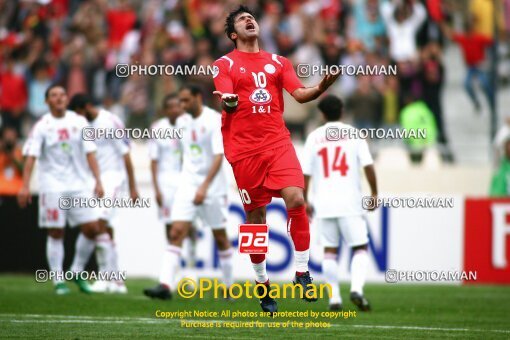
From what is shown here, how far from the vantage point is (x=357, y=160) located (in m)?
14.0

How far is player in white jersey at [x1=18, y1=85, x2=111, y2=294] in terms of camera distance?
1566 centimetres

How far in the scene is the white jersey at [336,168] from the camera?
1391 centimetres

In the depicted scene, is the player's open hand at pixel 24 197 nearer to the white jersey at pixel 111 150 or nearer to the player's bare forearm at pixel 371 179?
the white jersey at pixel 111 150

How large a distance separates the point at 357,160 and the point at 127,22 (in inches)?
452

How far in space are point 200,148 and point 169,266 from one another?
1.68 meters

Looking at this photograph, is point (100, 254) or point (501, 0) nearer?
point (100, 254)

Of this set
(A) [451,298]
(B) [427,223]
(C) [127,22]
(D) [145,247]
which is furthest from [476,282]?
(C) [127,22]

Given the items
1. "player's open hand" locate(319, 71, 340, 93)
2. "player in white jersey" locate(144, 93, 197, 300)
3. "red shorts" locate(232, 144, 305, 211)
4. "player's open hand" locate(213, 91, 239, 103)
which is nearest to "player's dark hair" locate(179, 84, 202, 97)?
"player in white jersey" locate(144, 93, 197, 300)

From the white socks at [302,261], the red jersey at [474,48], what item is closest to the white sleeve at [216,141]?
the white socks at [302,261]

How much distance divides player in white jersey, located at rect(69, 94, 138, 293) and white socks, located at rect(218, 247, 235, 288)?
5.24 feet

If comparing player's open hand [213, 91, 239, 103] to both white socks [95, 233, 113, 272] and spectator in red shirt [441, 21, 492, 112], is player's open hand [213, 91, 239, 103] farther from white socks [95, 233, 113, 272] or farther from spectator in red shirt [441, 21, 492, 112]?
spectator in red shirt [441, 21, 492, 112]

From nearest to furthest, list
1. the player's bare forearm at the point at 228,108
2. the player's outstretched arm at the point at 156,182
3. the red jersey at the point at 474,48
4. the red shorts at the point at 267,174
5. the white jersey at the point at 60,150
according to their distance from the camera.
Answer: the player's bare forearm at the point at 228,108 < the red shorts at the point at 267,174 < the white jersey at the point at 60,150 < the player's outstretched arm at the point at 156,182 < the red jersey at the point at 474,48

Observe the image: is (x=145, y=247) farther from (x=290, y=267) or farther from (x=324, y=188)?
(x=324, y=188)

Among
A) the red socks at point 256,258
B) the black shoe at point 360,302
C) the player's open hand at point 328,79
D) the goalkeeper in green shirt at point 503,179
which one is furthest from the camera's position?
the goalkeeper in green shirt at point 503,179
